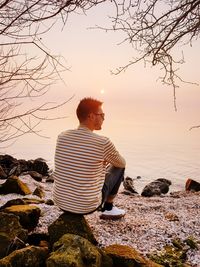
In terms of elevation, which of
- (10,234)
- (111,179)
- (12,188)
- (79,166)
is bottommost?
(12,188)

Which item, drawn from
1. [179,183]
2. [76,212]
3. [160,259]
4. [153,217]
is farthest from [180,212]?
[179,183]

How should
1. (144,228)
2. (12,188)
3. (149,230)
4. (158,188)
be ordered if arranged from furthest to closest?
(158,188), (12,188), (144,228), (149,230)

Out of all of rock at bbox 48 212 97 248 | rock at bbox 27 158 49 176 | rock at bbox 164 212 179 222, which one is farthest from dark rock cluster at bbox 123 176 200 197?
rock at bbox 48 212 97 248

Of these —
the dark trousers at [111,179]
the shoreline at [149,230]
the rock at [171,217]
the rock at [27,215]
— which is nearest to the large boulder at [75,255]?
the shoreline at [149,230]

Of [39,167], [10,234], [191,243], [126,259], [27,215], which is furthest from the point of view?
[39,167]

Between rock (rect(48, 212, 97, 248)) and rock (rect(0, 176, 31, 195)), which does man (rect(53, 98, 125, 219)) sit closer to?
rock (rect(48, 212, 97, 248))

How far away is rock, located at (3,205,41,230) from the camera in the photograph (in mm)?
5258

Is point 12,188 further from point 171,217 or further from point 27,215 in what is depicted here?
point 171,217

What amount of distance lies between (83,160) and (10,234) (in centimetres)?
123

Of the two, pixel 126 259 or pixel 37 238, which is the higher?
pixel 126 259

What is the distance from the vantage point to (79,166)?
15.8 feet

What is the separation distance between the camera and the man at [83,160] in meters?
4.82

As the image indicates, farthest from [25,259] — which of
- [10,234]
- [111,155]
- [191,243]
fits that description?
[191,243]

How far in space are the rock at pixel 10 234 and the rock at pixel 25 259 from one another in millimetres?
541
